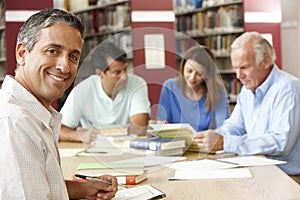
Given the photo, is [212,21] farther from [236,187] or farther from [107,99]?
[236,187]

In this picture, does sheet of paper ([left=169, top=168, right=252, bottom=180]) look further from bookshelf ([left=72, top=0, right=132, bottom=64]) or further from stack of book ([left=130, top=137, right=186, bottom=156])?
bookshelf ([left=72, top=0, right=132, bottom=64])

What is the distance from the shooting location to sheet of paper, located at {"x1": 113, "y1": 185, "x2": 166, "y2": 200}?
1350mm

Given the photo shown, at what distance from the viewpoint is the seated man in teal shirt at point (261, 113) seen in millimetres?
2098

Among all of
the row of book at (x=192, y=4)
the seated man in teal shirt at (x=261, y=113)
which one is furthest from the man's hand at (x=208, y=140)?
the row of book at (x=192, y=4)

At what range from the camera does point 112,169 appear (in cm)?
175

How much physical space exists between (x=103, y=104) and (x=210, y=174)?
2.25 feet

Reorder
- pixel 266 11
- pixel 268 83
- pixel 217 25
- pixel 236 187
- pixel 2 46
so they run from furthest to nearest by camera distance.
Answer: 1. pixel 217 25
2. pixel 266 11
3. pixel 2 46
4. pixel 268 83
5. pixel 236 187

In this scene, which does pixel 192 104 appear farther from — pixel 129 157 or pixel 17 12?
pixel 17 12

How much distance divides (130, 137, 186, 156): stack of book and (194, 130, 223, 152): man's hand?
0.24 ft

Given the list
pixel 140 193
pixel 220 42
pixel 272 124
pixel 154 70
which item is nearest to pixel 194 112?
pixel 154 70

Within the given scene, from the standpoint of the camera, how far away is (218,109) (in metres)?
2.07

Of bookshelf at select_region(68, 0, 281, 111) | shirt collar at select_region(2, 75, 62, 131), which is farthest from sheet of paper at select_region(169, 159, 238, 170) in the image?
bookshelf at select_region(68, 0, 281, 111)

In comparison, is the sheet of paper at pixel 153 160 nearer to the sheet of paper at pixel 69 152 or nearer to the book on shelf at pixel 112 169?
the book on shelf at pixel 112 169

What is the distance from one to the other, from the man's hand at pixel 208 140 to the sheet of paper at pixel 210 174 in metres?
0.34
